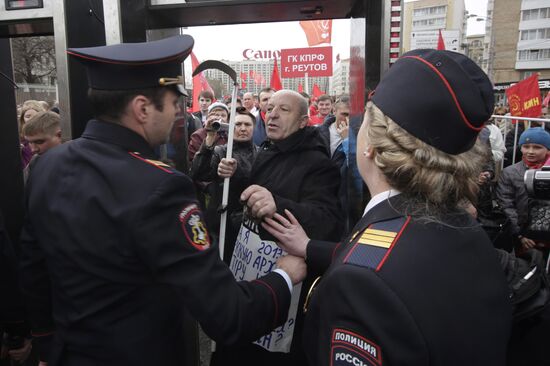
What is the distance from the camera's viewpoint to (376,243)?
100 centimetres

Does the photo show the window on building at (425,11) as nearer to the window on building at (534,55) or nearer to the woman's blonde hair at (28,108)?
the window on building at (534,55)

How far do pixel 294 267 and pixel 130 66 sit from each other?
3.25 ft

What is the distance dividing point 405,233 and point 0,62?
319 cm

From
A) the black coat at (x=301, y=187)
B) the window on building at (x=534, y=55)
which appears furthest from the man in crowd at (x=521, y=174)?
the window on building at (x=534, y=55)

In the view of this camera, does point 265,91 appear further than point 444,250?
Yes

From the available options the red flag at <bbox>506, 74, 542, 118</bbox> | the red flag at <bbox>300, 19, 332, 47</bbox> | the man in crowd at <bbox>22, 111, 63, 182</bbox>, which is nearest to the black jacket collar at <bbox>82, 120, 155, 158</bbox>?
the man in crowd at <bbox>22, 111, 63, 182</bbox>

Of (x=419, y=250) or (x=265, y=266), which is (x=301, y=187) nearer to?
(x=265, y=266)

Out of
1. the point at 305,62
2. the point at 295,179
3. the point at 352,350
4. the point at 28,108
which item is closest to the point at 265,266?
the point at 295,179

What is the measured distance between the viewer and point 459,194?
3.54 ft

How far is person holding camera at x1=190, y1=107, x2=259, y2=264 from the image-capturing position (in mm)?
2898

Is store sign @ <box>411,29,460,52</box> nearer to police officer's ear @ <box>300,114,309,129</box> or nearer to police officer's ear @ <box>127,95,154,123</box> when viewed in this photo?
police officer's ear @ <box>300,114,309,129</box>

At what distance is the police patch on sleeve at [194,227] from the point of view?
128 cm

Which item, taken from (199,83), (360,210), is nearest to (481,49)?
(199,83)

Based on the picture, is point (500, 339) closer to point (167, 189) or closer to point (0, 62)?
point (167, 189)
